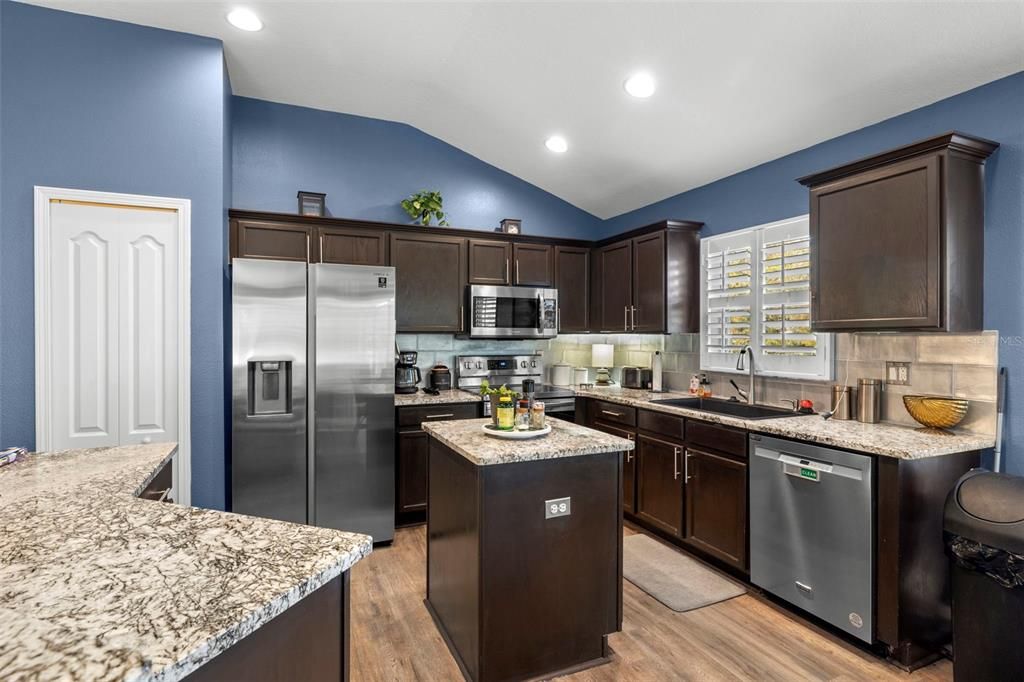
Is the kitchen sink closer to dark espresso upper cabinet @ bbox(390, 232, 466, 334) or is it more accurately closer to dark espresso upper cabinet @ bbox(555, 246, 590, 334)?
dark espresso upper cabinet @ bbox(555, 246, 590, 334)

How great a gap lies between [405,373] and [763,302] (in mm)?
2740

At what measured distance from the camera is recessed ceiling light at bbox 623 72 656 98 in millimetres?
3053

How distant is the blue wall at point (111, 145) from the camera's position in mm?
2730

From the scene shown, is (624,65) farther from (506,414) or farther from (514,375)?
(514,375)

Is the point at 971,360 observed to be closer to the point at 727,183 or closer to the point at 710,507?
the point at 710,507

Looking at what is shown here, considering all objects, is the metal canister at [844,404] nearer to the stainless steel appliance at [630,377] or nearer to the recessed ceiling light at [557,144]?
the stainless steel appliance at [630,377]

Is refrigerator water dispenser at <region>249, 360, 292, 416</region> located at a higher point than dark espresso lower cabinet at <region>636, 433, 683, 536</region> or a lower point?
higher

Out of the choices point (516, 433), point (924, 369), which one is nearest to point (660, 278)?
point (924, 369)

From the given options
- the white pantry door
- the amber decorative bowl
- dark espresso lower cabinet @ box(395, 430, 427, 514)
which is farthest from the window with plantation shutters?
the white pantry door

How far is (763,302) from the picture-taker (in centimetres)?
350

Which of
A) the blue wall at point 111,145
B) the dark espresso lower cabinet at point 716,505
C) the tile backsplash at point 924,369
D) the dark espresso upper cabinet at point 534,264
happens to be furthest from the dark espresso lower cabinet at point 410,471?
the tile backsplash at point 924,369

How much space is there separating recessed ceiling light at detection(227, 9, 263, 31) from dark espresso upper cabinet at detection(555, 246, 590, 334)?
2.74m

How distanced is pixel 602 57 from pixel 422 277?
207 centimetres

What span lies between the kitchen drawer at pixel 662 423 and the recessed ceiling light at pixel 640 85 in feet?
6.80
